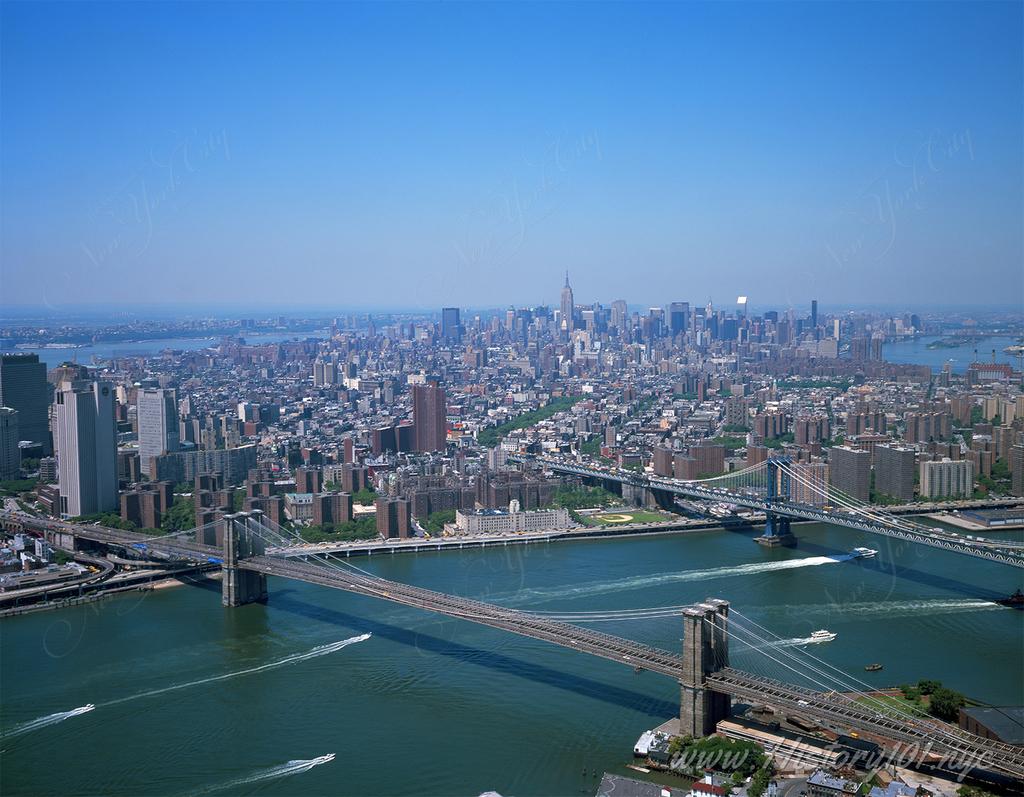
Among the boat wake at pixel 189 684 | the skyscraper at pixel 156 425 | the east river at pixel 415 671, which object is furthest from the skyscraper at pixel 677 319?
the boat wake at pixel 189 684

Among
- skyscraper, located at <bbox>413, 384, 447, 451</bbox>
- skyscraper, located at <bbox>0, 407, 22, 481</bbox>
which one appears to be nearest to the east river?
skyscraper, located at <bbox>0, 407, 22, 481</bbox>

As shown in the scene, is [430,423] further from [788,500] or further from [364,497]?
[788,500]

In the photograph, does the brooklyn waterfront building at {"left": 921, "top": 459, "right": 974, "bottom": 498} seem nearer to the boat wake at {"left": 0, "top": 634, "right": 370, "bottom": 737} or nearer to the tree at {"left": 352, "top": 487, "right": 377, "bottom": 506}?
the tree at {"left": 352, "top": 487, "right": 377, "bottom": 506}

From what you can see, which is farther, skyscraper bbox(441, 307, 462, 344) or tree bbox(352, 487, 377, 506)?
skyscraper bbox(441, 307, 462, 344)

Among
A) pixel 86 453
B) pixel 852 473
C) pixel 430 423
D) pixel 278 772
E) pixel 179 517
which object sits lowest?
pixel 278 772

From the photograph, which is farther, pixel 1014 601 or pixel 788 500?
pixel 788 500

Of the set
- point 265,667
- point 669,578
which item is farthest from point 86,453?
point 669,578
